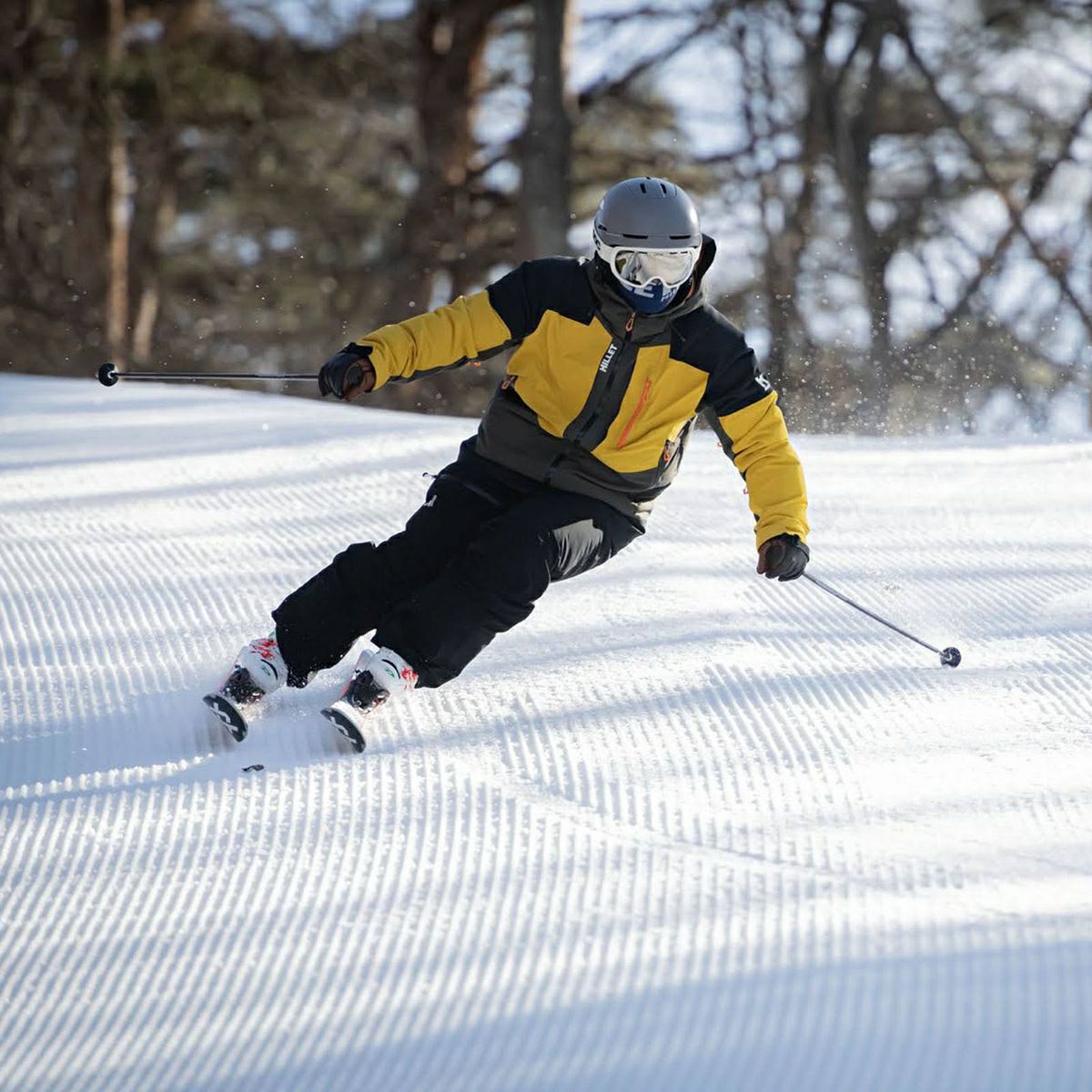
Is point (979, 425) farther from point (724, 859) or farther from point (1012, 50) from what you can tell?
point (724, 859)

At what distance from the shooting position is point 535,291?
100.0 inches

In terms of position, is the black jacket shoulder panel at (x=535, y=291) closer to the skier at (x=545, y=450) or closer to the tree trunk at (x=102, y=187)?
the skier at (x=545, y=450)

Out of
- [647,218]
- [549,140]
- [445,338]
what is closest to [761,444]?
[647,218]

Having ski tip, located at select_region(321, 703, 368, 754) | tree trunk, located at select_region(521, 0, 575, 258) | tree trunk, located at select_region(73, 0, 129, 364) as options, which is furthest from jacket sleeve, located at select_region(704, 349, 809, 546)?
tree trunk, located at select_region(73, 0, 129, 364)

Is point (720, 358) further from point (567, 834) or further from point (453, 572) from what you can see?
point (567, 834)

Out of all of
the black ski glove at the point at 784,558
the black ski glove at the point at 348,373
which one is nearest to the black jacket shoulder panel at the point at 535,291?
the black ski glove at the point at 348,373

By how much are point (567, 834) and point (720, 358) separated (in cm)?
92

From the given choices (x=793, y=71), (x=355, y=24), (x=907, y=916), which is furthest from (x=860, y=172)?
(x=907, y=916)

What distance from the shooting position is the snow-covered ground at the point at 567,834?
1.57 metres

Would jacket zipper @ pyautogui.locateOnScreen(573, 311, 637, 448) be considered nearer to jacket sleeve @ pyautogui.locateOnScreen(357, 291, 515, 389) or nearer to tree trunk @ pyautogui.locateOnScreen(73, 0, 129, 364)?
jacket sleeve @ pyautogui.locateOnScreen(357, 291, 515, 389)

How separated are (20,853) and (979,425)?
10787mm

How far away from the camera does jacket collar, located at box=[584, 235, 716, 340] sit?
8.05 ft

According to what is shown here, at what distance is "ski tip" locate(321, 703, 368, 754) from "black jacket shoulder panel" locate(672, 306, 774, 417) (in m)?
0.85

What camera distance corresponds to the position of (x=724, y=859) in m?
1.98
